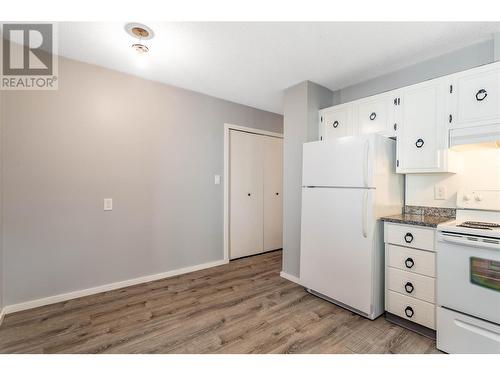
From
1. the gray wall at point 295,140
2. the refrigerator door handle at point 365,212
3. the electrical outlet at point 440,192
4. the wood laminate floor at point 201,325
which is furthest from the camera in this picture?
the gray wall at point 295,140

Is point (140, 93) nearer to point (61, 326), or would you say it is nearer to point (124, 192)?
point (124, 192)

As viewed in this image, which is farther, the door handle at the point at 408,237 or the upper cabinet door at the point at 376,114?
the upper cabinet door at the point at 376,114

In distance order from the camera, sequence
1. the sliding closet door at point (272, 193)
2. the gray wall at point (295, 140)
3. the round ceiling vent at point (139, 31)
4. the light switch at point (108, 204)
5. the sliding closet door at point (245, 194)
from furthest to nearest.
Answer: the sliding closet door at point (272, 193), the sliding closet door at point (245, 194), the gray wall at point (295, 140), the light switch at point (108, 204), the round ceiling vent at point (139, 31)

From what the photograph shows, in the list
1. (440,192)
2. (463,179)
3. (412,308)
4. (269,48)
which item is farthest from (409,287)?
(269,48)

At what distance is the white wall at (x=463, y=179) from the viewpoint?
187 cm

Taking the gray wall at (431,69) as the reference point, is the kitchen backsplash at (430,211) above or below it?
below

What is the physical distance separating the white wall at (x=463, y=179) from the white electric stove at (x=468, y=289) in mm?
546

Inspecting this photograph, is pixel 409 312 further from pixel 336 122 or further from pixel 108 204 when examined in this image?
pixel 108 204

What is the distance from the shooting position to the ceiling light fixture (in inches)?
68.7

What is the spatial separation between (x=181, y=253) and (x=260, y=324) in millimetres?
1481

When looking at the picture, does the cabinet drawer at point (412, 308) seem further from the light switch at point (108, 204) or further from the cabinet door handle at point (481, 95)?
the light switch at point (108, 204)

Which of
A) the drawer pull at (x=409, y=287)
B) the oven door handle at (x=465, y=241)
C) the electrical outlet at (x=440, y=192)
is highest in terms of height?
the electrical outlet at (x=440, y=192)

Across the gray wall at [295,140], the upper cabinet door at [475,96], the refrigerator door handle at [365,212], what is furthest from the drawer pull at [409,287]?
the upper cabinet door at [475,96]
